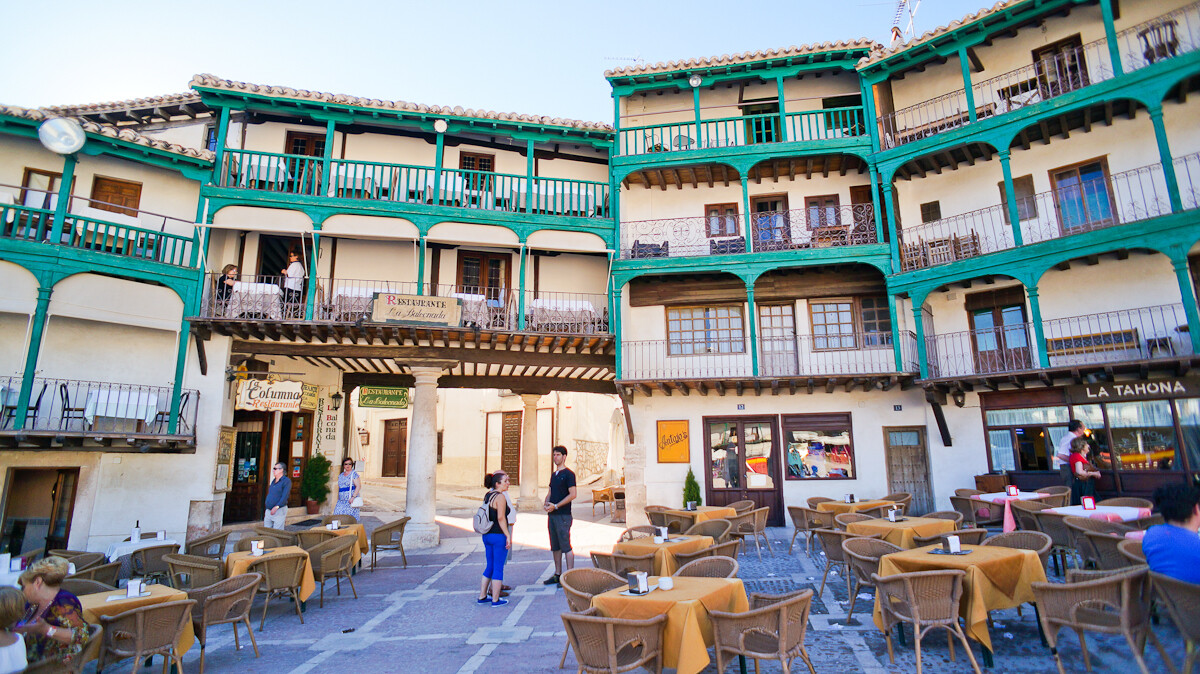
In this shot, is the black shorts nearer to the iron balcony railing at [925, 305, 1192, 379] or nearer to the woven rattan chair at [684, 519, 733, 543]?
the woven rattan chair at [684, 519, 733, 543]

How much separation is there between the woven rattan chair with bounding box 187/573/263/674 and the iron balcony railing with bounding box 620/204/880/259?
11327 mm

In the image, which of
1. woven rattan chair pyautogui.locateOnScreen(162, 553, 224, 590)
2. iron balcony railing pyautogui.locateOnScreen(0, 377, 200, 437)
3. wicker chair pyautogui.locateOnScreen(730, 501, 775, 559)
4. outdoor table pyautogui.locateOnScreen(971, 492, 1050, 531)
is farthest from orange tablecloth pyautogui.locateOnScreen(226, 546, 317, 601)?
outdoor table pyautogui.locateOnScreen(971, 492, 1050, 531)

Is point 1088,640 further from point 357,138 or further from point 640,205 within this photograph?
point 357,138

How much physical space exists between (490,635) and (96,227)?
11.6 meters

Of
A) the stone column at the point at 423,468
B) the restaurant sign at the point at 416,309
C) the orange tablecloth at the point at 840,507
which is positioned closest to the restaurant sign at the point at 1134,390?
the orange tablecloth at the point at 840,507

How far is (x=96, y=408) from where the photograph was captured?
1177 cm

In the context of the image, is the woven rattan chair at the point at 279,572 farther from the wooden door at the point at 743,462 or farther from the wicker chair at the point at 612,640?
the wooden door at the point at 743,462

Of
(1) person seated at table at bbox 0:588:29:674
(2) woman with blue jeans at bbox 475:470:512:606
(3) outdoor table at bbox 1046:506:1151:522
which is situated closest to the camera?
(1) person seated at table at bbox 0:588:29:674

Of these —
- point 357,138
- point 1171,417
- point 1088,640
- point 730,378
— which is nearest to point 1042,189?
point 1171,417

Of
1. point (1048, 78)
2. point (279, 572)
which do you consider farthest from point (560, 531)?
point (1048, 78)

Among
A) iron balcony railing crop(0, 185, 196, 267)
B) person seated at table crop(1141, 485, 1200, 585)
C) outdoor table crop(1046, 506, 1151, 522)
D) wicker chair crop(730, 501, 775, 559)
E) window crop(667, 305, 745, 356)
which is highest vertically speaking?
iron balcony railing crop(0, 185, 196, 267)

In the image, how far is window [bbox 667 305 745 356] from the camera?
15867 mm

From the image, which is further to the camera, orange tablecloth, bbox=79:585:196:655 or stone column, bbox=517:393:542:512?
stone column, bbox=517:393:542:512

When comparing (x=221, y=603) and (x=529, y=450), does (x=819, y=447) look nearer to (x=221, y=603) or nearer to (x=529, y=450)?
(x=529, y=450)
